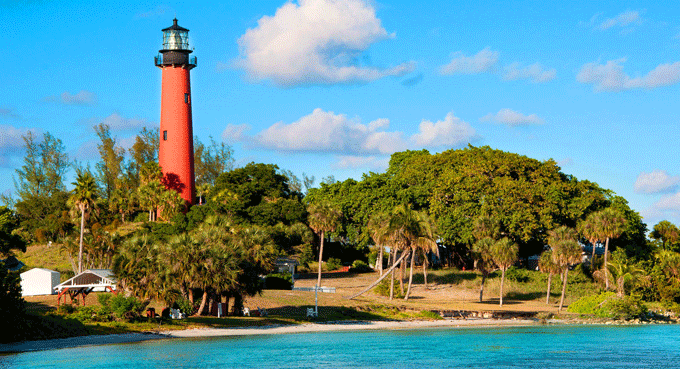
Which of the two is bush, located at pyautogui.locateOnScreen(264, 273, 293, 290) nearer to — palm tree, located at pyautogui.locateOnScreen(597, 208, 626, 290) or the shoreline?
the shoreline

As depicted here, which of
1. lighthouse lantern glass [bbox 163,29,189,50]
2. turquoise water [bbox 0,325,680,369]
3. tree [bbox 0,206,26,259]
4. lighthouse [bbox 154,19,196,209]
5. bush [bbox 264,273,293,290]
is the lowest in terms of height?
turquoise water [bbox 0,325,680,369]

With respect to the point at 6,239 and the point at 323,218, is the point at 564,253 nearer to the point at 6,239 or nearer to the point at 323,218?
the point at 323,218

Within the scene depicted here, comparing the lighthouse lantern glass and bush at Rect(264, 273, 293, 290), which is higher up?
the lighthouse lantern glass

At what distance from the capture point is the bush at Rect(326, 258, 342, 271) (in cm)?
7844

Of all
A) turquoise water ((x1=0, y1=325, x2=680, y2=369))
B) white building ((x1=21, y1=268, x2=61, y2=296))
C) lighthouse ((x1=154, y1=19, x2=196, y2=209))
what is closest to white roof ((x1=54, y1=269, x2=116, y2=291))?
turquoise water ((x1=0, y1=325, x2=680, y2=369))

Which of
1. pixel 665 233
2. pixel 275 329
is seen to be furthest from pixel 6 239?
pixel 665 233

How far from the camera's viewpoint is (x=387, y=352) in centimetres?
4034

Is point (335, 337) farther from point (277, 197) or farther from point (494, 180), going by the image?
point (277, 197)

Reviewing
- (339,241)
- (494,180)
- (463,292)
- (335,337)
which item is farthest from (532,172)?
(335,337)

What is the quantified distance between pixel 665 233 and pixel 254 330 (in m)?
52.7

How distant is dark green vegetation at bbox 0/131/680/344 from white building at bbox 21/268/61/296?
2.71 meters

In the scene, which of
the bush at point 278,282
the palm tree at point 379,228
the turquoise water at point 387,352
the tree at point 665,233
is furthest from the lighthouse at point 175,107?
the tree at point 665,233

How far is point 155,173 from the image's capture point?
81875 millimetres

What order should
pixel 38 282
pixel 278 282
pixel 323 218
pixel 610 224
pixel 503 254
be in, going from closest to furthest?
pixel 38 282 → pixel 503 254 → pixel 278 282 → pixel 610 224 → pixel 323 218
